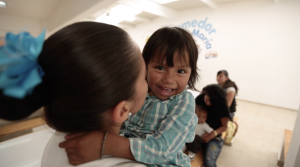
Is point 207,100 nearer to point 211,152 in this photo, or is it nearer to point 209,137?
point 209,137

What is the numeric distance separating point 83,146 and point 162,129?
0.99ft

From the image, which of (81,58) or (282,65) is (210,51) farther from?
(81,58)

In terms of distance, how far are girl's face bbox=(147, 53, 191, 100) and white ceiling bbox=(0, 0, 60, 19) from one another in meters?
3.54

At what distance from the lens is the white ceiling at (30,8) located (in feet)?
10.0

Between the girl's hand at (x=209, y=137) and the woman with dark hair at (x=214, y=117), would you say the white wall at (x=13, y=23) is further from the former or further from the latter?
the girl's hand at (x=209, y=137)

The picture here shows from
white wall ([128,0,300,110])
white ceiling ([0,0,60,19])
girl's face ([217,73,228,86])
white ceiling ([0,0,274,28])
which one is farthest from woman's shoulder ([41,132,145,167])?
white wall ([128,0,300,110])

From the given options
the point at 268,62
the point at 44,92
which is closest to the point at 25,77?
the point at 44,92

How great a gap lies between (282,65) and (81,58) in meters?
5.36

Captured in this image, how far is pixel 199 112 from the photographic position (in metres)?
1.97

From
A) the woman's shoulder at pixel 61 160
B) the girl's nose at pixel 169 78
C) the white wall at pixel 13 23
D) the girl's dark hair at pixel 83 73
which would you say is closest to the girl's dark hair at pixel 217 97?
the girl's nose at pixel 169 78

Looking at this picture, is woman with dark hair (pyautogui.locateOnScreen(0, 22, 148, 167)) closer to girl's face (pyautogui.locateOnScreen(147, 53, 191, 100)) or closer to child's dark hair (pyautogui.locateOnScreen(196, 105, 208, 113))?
girl's face (pyautogui.locateOnScreen(147, 53, 191, 100))

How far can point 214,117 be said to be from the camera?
6.66 feet

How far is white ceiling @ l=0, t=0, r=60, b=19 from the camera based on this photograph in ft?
10.0

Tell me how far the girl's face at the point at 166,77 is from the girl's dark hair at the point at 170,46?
0.08 feet
